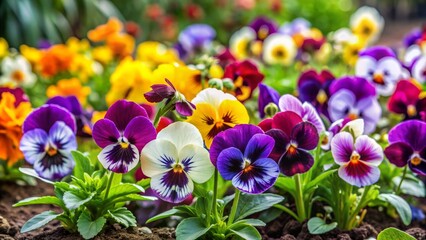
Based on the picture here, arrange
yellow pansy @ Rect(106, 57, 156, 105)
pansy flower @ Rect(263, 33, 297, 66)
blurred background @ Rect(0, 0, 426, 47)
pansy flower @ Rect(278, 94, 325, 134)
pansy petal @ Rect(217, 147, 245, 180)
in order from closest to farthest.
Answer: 1. pansy petal @ Rect(217, 147, 245, 180)
2. pansy flower @ Rect(278, 94, 325, 134)
3. yellow pansy @ Rect(106, 57, 156, 105)
4. pansy flower @ Rect(263, 33, 297, 66)
5. blurred background @ Rect(0, 0, 426, 47)

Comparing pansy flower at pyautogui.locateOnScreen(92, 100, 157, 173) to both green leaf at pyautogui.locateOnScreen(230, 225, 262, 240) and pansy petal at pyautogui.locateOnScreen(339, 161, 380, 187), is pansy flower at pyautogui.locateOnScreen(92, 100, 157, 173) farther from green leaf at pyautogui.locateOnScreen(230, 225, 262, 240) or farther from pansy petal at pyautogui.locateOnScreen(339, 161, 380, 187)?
pansy petal at pyautogui.locateOnScreen(339, 161, 380, 187)

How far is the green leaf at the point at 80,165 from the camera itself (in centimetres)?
184

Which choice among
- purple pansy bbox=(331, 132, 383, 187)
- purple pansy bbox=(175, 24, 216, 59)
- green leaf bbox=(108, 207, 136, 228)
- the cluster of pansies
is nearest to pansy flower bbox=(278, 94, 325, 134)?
the cluster of pansies

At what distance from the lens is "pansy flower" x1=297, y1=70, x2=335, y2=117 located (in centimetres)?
230

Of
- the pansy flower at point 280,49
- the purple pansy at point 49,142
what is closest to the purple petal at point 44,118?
the purple pansy at point 49,142

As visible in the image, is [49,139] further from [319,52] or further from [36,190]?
[319,52]

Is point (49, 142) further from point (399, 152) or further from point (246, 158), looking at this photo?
point (399, 152)

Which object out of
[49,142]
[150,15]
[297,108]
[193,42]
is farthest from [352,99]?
[150,15]

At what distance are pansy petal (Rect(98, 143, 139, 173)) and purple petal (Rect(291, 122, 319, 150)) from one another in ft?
1.17

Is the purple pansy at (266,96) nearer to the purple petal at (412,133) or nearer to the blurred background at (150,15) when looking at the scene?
the purple petal at (412,133)

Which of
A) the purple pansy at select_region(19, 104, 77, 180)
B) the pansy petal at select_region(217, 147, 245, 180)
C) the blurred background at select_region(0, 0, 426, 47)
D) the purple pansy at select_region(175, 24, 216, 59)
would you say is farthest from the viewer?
the blurred background at select_region(0, 0, 426, 47)

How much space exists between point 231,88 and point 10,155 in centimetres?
69

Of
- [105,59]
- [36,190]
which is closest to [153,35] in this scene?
[105,59]

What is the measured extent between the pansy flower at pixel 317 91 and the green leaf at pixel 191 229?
0.81m
